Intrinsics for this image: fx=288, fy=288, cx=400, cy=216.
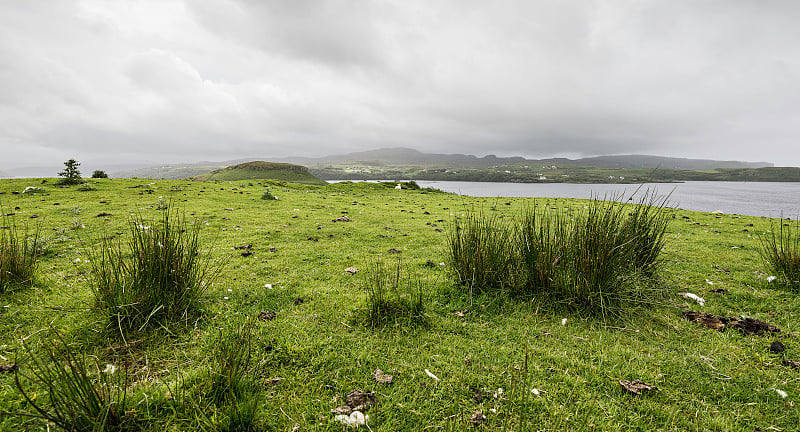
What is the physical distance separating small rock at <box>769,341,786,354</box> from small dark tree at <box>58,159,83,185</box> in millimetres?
29130

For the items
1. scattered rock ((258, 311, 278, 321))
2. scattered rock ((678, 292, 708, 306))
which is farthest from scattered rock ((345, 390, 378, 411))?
scattered rock ((678, 292, 708, 306))

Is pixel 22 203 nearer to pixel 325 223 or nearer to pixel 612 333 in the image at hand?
pixel 325 223

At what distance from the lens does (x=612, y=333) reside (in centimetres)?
375

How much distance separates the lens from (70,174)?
18469mm

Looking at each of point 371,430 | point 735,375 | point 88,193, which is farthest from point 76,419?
point 88,193

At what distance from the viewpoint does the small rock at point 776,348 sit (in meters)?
3.34

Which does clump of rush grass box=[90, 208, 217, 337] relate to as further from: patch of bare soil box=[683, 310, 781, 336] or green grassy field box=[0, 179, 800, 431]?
patch of bare soil box=[683, 310, 781, 336]

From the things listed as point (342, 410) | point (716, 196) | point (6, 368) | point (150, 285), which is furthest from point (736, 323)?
point (716, 196)

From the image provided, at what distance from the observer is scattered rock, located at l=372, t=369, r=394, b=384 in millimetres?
2820

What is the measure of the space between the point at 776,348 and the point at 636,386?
85.2 inches

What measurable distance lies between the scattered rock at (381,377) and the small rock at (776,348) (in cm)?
446

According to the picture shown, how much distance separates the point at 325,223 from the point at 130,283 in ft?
25.6

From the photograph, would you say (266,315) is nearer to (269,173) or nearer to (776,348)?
(776,348)

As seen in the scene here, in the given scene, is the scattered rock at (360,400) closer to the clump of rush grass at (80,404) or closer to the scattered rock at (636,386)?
the clump of rush grass at (80,404)
